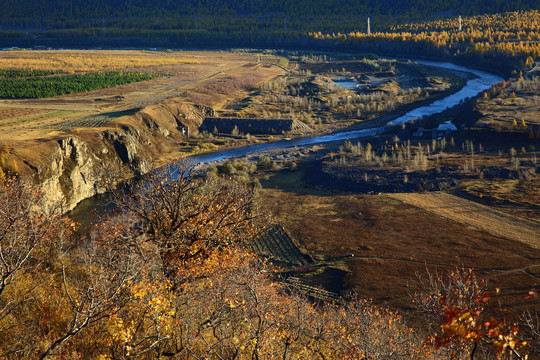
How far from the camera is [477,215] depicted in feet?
154

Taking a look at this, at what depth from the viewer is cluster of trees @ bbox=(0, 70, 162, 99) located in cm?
9188

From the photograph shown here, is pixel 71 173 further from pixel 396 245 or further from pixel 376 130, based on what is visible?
pixel 376 130

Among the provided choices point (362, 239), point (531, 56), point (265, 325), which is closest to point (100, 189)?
point (362, 239)

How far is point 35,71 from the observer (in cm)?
11900

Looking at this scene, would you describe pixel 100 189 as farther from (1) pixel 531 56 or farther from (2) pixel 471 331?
(1) pixel 531 56

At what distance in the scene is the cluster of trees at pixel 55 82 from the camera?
301 ft

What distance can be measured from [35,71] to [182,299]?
118 metres

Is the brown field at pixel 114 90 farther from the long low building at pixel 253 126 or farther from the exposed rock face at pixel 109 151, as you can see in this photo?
the long low building at pixel 253 126

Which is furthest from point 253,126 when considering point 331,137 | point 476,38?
point 476,38

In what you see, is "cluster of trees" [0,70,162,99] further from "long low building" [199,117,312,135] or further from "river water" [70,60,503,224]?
"river water" [70,60,503,224]

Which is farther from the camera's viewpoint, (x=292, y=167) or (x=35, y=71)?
(x=35, y=71)

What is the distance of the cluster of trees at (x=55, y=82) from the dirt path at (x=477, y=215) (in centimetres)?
6892

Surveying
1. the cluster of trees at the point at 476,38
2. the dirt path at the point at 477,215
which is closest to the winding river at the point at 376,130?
the cluster of trees at the point at 476,38

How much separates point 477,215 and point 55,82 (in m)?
86.6
